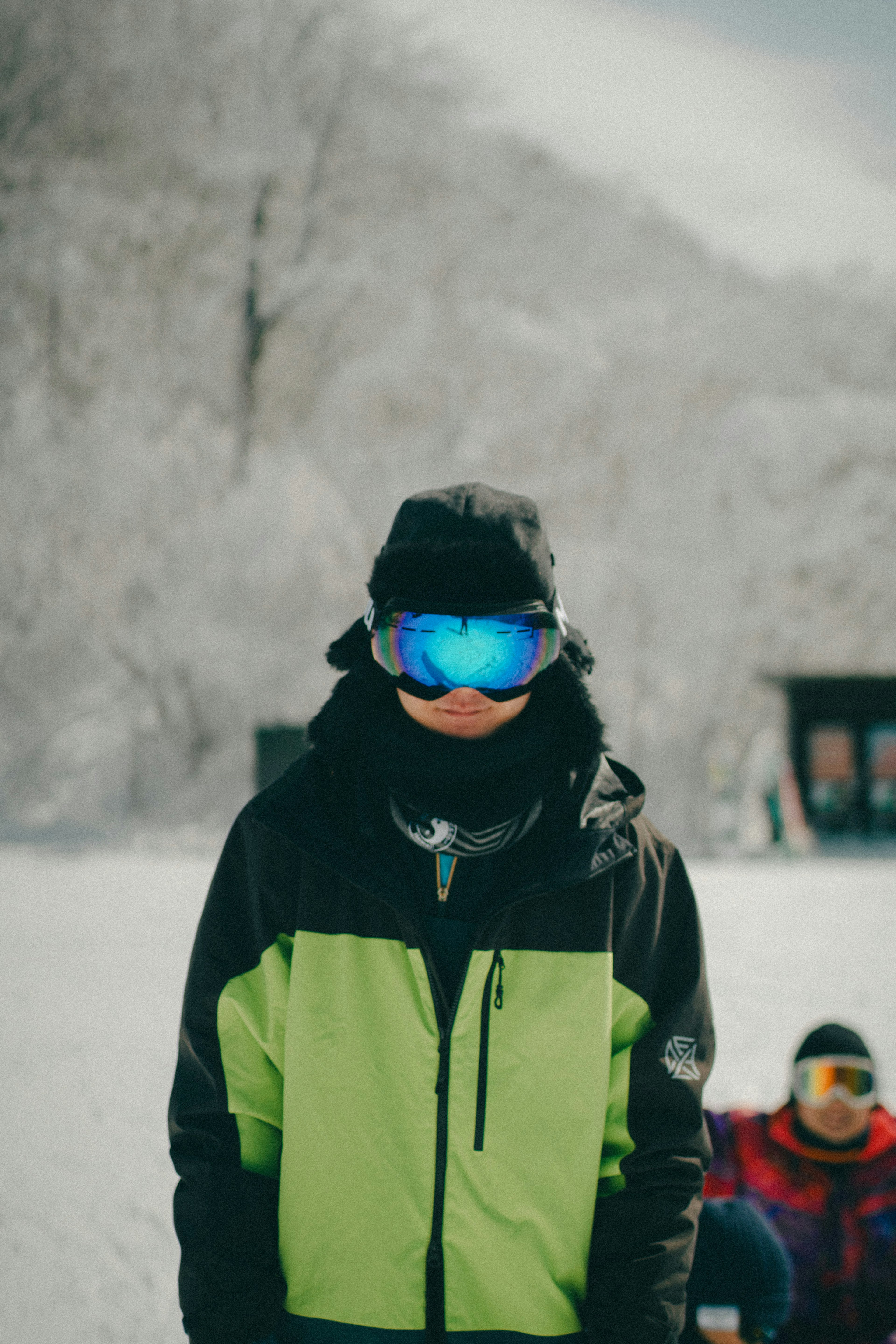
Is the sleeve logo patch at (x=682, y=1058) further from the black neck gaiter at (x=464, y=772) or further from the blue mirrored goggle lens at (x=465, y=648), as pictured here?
the blue mirrored goggle lens at (x=465, y=648)

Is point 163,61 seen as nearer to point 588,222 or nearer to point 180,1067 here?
point 588,222

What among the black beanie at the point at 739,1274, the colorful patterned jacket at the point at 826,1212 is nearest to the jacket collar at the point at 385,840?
the black beanie at the point at 739,1274

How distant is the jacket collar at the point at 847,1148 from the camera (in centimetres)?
235

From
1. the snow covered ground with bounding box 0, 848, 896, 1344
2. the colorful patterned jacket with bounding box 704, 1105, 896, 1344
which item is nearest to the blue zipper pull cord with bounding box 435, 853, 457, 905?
the colorful patterned jacket with bounding box 704, 1105, 896, 1344

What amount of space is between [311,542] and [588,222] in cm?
872

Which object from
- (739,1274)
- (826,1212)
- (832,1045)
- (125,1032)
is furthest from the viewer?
(125,1032)

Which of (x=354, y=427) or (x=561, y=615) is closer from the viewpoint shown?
(x=561, y=615)

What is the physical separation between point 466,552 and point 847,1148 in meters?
1.97

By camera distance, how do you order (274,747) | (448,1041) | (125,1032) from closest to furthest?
(448,1041) → (125,1032) → (274,747)

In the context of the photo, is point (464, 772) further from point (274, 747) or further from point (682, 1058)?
point (274, 747)

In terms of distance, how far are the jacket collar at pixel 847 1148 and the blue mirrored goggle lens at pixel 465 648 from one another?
1.76 meters

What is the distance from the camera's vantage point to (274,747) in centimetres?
1099

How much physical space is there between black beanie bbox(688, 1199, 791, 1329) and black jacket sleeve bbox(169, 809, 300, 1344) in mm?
1034

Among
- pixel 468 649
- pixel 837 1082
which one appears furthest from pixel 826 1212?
pixel 468 649
